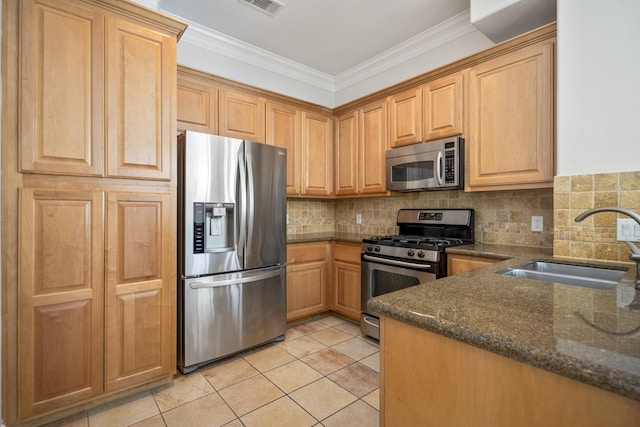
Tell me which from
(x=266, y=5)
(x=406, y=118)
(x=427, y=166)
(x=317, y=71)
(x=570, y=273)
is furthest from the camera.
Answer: (x=317, y=71)

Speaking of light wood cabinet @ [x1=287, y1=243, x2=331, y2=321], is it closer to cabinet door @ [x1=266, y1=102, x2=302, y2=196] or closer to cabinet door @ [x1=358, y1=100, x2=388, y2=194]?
cabinet door @ [x1=266, y1=102, x2=302, y2=196]

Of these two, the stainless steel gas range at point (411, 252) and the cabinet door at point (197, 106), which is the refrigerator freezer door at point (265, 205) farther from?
the stainless steel gas range at point (411, 252)

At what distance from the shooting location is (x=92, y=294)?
1752 mm

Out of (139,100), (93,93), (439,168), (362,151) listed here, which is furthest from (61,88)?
(439,168)

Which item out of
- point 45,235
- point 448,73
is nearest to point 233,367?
point 45,235

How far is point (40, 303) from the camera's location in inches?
63.9

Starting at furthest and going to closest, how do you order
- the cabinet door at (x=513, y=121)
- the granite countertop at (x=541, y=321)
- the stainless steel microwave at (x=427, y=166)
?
the stainless steel microwave at (x=427, y=166), the cabinet door at (x=513, y=121), the granite countertop at (x=541, y=321)

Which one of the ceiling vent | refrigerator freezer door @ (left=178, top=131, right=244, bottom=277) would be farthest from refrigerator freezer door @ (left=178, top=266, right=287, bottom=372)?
the ceiling vent

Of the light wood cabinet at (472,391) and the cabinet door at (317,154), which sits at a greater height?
the cabinet door at (317,154)

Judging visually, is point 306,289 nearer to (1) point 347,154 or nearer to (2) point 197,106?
(1) point 347,154

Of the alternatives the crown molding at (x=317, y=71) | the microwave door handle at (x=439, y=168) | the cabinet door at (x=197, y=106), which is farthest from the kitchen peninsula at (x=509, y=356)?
the crown molding at (x=317, y=71)

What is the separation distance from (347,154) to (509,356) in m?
2.96

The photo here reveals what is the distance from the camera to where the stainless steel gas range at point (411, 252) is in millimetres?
2299

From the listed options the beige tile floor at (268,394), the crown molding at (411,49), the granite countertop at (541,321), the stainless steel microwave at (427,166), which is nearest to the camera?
the granite countertop at (541,321)
